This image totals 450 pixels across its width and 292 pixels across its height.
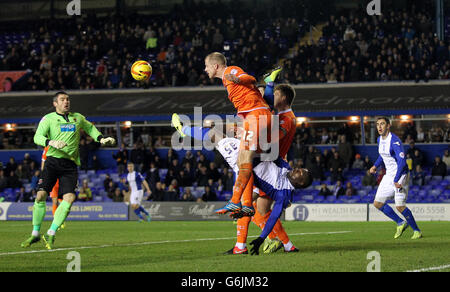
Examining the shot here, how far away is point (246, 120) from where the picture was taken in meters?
10.3

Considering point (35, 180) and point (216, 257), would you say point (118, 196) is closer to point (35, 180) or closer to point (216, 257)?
point (35, 180)

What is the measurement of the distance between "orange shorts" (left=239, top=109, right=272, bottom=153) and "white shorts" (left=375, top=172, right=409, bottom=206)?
18.2 ft

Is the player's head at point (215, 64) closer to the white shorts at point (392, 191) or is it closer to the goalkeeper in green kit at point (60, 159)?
the goalkeeper in green kit at point (60, 159)

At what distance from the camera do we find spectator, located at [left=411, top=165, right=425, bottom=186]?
94.7 ft

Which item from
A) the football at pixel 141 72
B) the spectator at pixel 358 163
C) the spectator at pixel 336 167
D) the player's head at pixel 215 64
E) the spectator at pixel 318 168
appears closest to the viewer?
the player's head at pixel 215 64

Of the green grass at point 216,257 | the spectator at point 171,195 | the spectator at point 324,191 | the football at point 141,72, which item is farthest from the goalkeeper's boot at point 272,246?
the spectator at point 171,195

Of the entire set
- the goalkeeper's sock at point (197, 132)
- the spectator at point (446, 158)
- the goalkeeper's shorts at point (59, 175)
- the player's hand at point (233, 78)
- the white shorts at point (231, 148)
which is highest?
the player's hand at point (233, 78)

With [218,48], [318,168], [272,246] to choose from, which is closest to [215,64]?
[272,246]

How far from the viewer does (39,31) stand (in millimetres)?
44500

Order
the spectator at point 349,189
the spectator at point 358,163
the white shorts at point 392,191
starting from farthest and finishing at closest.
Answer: the spectator at point 358,163
the spectator at point 349,189
the white shorts at point 392,191

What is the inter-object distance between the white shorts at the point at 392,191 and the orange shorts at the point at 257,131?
554 cm

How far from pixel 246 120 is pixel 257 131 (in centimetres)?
28

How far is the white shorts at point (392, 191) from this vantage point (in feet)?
48.9

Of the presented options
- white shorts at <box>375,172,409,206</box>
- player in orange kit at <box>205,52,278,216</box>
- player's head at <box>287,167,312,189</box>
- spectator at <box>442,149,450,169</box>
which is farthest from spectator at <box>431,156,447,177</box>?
player's head at <box>287,167,312,189</box>
